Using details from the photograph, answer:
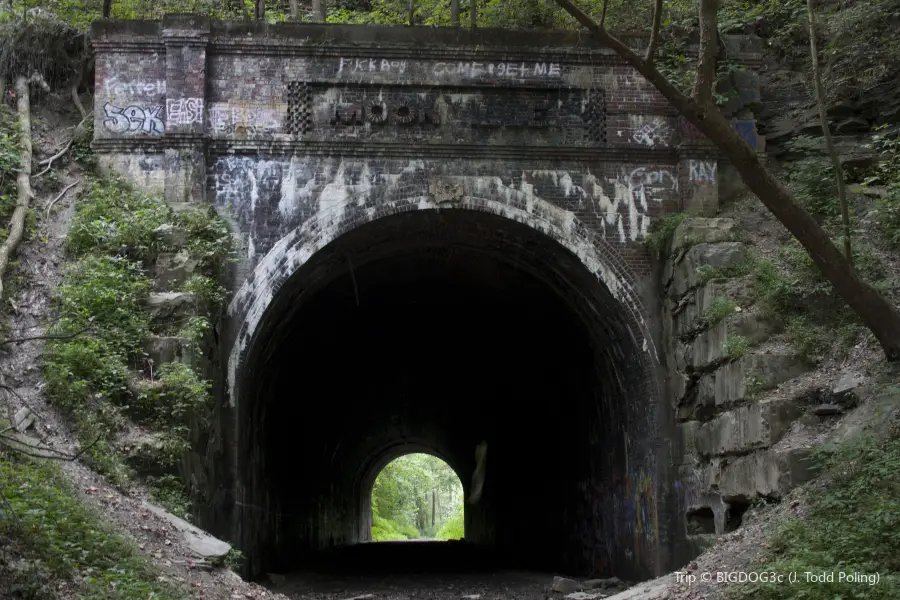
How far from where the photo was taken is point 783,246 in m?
13.1

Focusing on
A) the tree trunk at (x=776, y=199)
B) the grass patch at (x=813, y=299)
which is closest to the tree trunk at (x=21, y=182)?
the tree trunk at (x=776, y=199)

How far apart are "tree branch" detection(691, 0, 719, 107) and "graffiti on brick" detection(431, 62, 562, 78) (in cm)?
547

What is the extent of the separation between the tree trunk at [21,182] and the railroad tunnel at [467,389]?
3434 millimetres

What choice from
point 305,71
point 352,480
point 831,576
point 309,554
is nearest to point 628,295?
point 305,71

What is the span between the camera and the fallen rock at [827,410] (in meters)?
9.93

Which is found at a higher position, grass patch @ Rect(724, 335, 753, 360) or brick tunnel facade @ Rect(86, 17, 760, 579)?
brick tunnel facade @ Rect(86, 17, 760, 579)

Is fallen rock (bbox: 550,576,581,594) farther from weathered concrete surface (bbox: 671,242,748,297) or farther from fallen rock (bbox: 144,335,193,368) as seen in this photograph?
fallen rock (bbox: 144,335,193,368)

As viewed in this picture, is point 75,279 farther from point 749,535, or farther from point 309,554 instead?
point 309,554

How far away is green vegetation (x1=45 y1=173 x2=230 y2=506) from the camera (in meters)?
10.5

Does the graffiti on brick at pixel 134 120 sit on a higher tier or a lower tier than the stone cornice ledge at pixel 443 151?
higher

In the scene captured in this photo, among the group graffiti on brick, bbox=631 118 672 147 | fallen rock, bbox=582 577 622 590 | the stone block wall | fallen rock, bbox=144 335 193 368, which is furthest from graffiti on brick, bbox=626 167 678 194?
fallen rock, bbox=144 335 193 368

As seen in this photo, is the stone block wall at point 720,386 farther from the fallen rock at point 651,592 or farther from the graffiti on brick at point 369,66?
the graffiti on brick at point 369,66

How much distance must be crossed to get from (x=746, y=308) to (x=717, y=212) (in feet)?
8.78

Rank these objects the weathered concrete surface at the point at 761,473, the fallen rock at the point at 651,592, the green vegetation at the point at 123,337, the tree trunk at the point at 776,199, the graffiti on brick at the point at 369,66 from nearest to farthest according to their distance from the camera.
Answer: the tree trunk at the point at 776,199 → the fallen rock at the point at 651,592 → the weathered concrete surface at the point at 761,473 → the green vegetation at the point at 123,337 → the graffiti on brick at the point at 369,66
